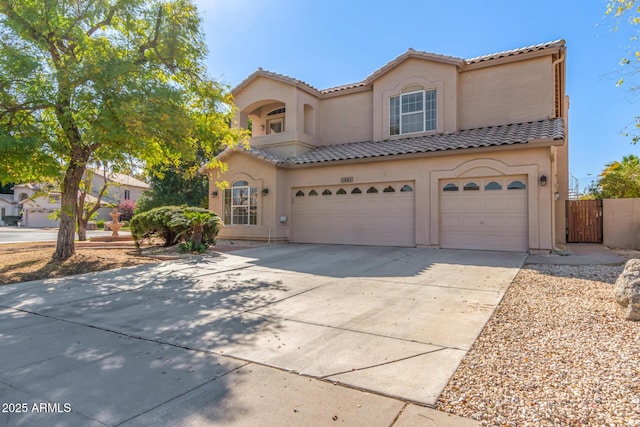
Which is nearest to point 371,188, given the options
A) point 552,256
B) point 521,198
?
point 521,198

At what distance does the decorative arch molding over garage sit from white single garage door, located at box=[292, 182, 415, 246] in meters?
0.82

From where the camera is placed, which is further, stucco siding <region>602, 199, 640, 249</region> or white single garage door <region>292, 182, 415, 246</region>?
stucco siding <region>602, 199, 640, 249</region>

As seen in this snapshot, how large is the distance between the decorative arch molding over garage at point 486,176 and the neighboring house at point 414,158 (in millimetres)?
32

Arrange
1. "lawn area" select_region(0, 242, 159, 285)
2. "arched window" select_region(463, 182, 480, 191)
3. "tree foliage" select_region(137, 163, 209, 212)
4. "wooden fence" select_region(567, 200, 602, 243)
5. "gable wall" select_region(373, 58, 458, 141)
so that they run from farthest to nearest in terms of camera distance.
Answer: "tree foliage" select_region(137, 163, 209, 212) < "wooden fence" select_region(567, 200, 602, 243) < "gable wall" select_region(373, 58, 458, 141) < "arched window" select_region(463, 182, 480, 191) < "lawn area" select_region(0, 242, 159, 285)

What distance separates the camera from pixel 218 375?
3646mm

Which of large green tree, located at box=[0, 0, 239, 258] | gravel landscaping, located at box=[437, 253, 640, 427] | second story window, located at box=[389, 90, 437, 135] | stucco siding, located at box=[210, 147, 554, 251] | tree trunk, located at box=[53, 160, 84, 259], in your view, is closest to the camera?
gravel landscaping, located at box=[437, 253, 640, 427]

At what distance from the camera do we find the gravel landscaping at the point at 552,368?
9.64 feet

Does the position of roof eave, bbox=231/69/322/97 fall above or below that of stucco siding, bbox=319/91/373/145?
above

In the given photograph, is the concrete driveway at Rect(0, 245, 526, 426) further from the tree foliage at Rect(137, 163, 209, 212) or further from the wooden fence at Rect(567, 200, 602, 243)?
the tree foliage at Rect(137, 163, 209, 212)

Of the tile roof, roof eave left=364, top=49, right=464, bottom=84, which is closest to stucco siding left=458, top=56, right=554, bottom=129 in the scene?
the tile roof

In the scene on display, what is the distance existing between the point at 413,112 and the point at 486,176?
4639 mm

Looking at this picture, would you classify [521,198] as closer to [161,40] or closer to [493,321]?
[493,321]

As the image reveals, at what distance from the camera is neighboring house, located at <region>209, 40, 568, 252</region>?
12.3 meters

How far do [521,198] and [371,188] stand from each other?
17.1 feet
